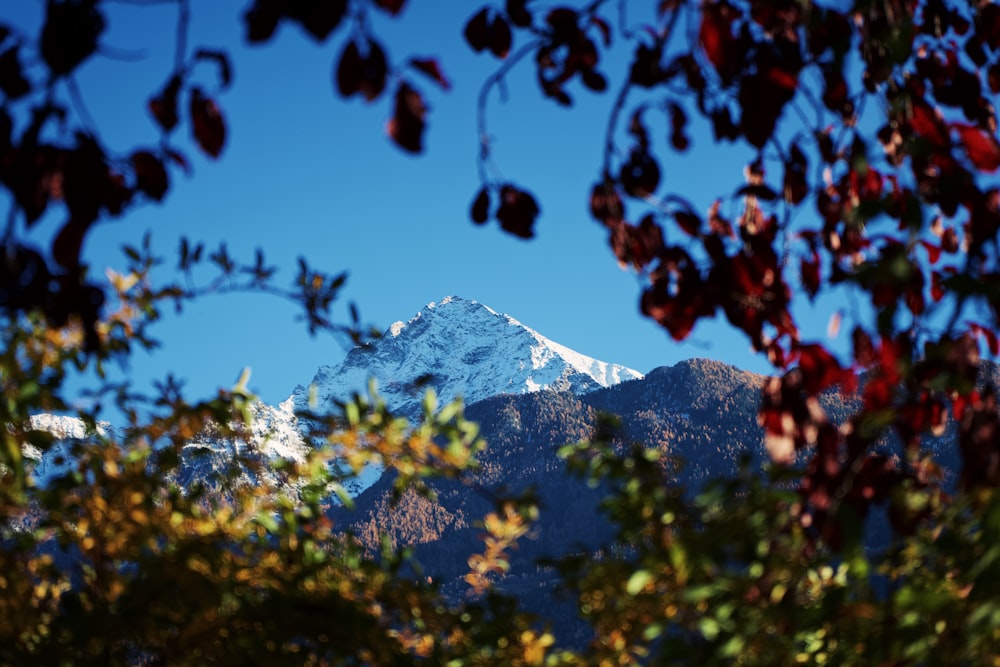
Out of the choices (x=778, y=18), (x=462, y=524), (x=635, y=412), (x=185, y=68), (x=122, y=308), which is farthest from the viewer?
(x=635, y=412)

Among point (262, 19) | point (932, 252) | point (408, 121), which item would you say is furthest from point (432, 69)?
point (932, 252)

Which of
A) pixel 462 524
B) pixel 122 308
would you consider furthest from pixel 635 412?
pixel 122 308

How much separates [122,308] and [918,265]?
1737 millimetres

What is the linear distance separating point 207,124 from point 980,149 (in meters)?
1.18

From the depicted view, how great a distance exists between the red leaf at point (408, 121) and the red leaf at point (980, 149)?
886 millimetres

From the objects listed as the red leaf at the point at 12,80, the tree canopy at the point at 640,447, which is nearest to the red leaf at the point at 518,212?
the tree canopy at the point at 640,447

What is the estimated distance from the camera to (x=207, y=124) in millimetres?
1237

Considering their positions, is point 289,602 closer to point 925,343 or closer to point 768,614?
point 768,614

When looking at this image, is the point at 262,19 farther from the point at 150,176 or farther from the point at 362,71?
the point at 150,176

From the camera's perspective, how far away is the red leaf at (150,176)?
1291 millimetres

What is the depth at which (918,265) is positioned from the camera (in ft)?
5.55

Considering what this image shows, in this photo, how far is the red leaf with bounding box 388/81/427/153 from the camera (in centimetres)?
121

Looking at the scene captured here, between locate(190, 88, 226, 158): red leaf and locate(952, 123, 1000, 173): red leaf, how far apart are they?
A: 1.15m

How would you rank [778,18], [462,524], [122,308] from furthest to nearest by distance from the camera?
[462,524] → [122,308] → [778,18]
